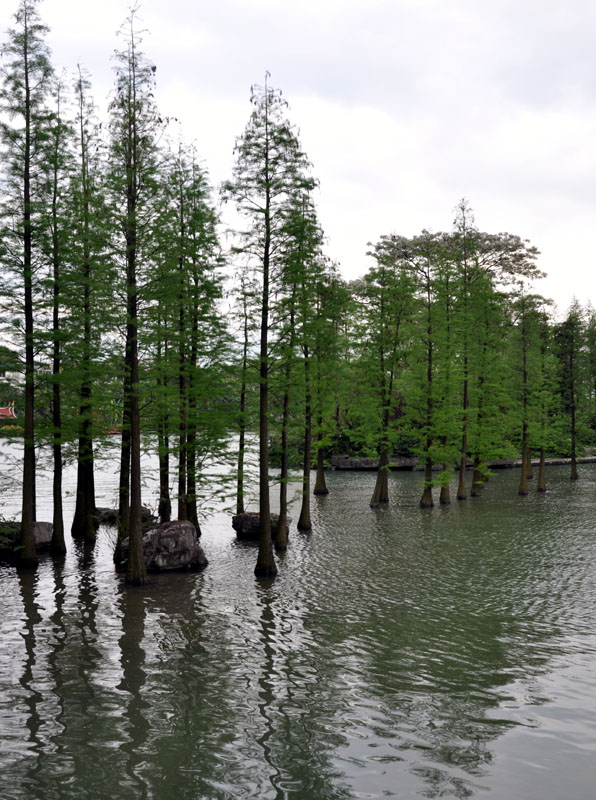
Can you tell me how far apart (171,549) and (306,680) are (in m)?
12.1

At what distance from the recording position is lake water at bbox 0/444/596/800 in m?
9.27

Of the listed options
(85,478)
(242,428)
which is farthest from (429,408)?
(85,478)

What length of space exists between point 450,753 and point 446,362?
34.7m

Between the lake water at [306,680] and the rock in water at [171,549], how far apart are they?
3.83 feet

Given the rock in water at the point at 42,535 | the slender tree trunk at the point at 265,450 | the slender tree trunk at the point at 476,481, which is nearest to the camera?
the slender tree trunk at the point at 265,450

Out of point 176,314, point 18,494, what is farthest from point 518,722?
Result: point 18,494

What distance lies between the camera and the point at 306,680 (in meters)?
13.0

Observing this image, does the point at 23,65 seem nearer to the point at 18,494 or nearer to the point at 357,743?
the point at 357,743

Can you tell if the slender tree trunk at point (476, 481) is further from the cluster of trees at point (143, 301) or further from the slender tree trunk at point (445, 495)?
the cluster of trees at point (143, 301)

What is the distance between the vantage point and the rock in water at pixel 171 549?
23831 mm

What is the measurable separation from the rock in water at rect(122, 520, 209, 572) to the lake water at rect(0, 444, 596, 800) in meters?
1.17

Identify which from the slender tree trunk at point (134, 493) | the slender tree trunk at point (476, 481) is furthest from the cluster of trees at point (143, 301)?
the slender tree trunk at point (476, 481)

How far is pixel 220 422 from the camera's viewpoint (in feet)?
90.6

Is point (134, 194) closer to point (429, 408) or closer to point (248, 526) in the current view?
point (248, 526)
